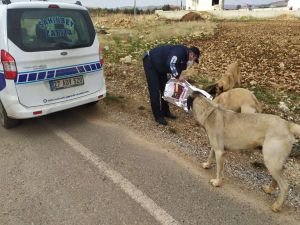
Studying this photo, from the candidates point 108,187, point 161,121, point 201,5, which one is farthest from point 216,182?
point 201,5

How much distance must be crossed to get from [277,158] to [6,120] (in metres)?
4.07

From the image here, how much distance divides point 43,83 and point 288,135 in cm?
342

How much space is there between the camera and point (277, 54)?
10219 millimetres

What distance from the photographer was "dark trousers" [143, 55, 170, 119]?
214 inches

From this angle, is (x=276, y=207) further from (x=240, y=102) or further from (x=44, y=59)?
(x=44, y=59)

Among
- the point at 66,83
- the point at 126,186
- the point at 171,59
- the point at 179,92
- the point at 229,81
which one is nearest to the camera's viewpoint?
the point at 126,186

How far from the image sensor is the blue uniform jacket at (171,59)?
15.4ft

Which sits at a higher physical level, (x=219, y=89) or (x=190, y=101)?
(x=190, y=101)

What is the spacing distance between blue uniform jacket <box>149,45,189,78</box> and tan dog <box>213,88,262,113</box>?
800mm

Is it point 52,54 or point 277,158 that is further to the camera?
point 52,54

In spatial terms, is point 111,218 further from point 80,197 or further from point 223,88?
point 223,88

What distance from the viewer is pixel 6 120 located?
5.20m

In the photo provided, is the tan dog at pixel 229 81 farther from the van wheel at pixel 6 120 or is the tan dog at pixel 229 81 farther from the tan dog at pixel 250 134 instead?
the van wheel at pixel 6 120

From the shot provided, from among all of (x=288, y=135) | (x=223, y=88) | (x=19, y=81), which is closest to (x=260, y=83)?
(x=223, y=88)
